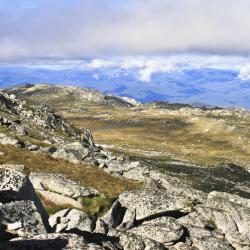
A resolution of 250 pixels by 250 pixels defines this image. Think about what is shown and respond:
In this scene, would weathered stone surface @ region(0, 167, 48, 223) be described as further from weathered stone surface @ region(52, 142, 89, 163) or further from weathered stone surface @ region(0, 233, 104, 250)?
weathered stone surface @ region(52, 142, 89, 163)

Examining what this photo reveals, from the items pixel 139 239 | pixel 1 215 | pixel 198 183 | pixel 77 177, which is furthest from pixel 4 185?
pixel 198 183

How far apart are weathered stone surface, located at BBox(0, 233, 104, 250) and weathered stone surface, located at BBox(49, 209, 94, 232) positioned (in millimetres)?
8586

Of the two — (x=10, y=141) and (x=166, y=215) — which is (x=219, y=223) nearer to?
(x=166, y=215)

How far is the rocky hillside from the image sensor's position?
3075 cm

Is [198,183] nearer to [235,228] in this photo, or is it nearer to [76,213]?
[235,228]

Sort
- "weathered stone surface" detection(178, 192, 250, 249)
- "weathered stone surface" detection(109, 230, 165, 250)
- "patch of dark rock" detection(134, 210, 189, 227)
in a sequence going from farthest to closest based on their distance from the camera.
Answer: "patch of dark rock" detection(134, 210, 189, 227), "weathered stone surface" detection(178, 192, 250, 249), "weathered stone surface" detection(109, 230, 165, 250)

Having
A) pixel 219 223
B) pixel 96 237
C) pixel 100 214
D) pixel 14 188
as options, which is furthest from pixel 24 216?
pixel 219 223

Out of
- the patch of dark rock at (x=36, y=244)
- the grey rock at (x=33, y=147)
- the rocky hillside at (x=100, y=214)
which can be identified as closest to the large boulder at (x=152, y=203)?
the rocky hillside at (x=100, y=214)

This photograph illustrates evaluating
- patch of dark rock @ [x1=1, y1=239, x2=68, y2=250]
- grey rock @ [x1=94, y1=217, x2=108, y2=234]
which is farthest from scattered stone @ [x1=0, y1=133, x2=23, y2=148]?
patch of dark rock @ [x1=1, y1=239, x2=68, y2=250]

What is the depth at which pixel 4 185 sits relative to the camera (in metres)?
34.6

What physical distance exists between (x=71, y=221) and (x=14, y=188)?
5.95 m

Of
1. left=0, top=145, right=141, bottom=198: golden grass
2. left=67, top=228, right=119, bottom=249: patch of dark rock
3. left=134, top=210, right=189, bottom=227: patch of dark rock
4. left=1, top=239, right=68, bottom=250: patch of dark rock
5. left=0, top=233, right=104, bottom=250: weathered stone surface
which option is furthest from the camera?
left=0, top=145, right=141, bottom=198: golden grass

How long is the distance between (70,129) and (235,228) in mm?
102365

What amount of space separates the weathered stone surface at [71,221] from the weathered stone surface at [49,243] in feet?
28.2
